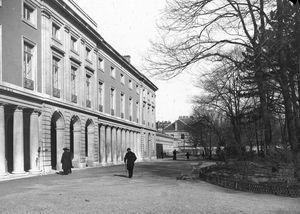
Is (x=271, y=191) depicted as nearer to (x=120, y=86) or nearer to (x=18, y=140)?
(x=18, y=140)

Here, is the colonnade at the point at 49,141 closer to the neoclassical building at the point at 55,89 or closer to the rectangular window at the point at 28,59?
the neoclassical building at the point at 55,89

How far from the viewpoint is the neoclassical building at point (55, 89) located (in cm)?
2145

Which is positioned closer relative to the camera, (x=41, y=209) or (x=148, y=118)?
(x=41, y=209)

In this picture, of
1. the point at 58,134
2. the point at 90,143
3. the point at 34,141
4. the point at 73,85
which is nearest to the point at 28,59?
the point at 34,141

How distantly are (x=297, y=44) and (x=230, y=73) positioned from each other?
10.5ft

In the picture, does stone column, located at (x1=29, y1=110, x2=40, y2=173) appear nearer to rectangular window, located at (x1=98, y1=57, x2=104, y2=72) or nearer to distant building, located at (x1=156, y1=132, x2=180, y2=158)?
rectangular window, located at (x1=98, y1=57, x2=104, y2=72)

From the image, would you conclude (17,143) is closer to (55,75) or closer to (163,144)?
(55,75)

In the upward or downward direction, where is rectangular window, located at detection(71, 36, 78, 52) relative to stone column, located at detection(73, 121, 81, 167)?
upward

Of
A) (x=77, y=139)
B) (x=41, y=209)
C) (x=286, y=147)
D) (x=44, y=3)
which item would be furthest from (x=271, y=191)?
(x=77, y=139)

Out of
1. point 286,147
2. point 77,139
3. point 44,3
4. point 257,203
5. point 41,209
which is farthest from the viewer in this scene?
point 77,139

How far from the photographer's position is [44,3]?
2509cm

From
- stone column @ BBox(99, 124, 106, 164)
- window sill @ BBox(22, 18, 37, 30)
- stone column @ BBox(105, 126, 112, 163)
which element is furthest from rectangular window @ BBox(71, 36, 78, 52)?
stone column @ BBox(105, 126, 112, 163)

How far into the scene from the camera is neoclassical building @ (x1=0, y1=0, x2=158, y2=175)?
2145 centimetres

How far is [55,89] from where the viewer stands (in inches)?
1067
